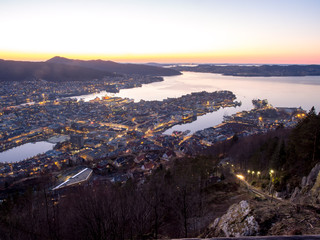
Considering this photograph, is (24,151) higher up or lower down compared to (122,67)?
lower down

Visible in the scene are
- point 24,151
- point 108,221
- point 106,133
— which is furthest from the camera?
point 106,133

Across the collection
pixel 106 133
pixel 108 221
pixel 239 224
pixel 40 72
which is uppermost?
pixel 40 72

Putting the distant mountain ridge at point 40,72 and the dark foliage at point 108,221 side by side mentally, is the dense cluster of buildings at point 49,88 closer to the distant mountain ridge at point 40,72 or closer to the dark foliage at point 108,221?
the distant mountain ridge at point 40,72

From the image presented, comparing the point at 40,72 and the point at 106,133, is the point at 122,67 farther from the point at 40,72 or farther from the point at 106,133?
the point at 106,133

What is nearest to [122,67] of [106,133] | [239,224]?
[106,133]

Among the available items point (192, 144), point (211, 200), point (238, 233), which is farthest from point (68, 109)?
point (238, 233)

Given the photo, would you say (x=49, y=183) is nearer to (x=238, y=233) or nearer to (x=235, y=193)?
(x=235, y=193)
